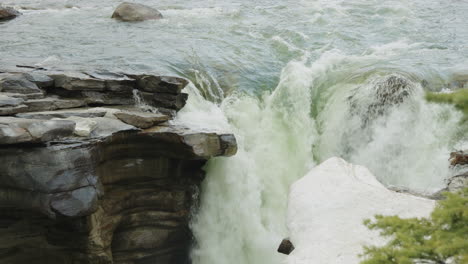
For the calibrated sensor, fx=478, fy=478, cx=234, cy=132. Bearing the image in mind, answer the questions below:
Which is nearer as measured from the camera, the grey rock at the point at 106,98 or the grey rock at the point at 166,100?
the grey rock at the point at 106,98

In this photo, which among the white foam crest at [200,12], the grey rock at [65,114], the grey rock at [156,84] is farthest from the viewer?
the white foam crest at [200,12]

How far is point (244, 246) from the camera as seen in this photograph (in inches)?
508

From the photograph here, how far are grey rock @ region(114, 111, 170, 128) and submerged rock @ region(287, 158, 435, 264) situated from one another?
3974 millimetres

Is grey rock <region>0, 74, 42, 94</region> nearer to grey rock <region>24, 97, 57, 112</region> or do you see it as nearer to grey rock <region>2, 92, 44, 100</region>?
grey rock <region>2, 92, 44, 100</region>

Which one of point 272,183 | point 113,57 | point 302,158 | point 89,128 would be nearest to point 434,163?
point 302,158

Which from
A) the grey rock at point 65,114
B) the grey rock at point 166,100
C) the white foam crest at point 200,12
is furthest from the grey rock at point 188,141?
the white foam crest at point 200,12

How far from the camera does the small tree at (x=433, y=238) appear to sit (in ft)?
15.5

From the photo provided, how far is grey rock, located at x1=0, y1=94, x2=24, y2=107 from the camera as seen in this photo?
32.0 ft

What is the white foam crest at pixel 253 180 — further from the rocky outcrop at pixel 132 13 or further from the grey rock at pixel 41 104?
the rocky outcrop at pixel 132 13

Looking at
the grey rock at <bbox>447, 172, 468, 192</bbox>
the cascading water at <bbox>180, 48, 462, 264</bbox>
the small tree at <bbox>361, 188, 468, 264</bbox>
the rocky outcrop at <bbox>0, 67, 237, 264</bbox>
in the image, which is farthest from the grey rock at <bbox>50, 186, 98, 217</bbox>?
the grey rock at <bbox>447, 172, 468, 192</bbox>

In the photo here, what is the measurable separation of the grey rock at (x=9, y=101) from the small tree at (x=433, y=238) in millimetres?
7717

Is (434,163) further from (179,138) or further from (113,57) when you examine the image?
(113,57)

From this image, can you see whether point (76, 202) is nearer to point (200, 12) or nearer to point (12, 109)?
point (12, 109)

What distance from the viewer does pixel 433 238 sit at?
5055 millimetres
